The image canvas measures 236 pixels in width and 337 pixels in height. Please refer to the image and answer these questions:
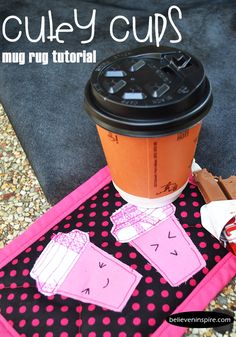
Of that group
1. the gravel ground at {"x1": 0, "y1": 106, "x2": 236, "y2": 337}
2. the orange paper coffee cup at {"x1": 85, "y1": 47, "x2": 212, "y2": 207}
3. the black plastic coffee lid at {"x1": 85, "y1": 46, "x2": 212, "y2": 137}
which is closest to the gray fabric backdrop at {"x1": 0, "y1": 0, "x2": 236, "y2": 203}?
the gravel ground at {"x1": 0, "y1": 106, "x2": 236, "y2": 337}

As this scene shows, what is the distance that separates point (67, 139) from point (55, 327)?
0.56 metres

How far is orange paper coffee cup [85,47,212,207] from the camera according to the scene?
68 cm

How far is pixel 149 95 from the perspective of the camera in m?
0.69

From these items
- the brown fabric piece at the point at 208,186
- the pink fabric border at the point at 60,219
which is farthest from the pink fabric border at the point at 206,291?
the brown fabric piece at the point at 208,186

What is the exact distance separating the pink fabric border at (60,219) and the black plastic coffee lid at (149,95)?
0.98ft

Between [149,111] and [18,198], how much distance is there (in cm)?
55

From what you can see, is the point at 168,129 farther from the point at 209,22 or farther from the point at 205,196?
the point at 209,22

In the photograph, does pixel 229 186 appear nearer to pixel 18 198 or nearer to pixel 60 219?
pixel 60 219

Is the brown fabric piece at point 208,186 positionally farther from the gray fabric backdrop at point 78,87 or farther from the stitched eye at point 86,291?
the stitched eye at point 86,291

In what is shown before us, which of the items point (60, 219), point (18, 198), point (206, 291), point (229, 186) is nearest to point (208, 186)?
point (229, 186)

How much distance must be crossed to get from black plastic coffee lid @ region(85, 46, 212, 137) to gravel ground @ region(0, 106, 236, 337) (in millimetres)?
390

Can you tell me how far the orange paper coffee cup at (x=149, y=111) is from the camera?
68cm

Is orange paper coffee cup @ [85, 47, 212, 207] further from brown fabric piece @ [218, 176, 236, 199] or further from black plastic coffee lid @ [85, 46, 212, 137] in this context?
brown fabric piece @ [218, 176, 236, 199]

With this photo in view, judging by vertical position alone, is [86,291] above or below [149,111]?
below
